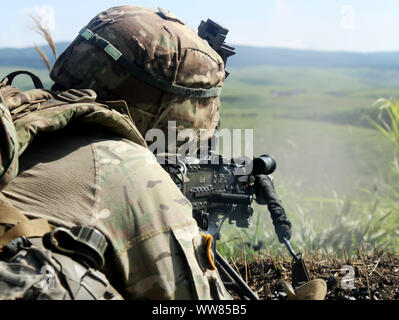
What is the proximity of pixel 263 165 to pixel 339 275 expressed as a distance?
89 centimetres

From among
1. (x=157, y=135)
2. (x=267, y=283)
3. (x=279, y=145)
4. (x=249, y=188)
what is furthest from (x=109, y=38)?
(x=279, y=145)

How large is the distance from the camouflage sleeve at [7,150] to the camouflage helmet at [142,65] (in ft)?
3.37

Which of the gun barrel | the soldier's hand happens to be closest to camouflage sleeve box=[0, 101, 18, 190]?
the gun barrel

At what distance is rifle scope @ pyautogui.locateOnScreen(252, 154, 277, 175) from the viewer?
3.75 metres

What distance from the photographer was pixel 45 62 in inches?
143

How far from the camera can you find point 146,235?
192 centimetres

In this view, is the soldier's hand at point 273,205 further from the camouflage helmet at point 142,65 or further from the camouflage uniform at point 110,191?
the camouflage uniform at point 110,191

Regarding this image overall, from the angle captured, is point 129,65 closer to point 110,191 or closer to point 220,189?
point 110,191

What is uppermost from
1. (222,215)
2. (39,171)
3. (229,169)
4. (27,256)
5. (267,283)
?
(39,171)

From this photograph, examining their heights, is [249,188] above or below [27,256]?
below

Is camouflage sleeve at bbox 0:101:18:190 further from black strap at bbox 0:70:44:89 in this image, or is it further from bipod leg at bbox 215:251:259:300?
bipod leg at bbox 215:251:259:300

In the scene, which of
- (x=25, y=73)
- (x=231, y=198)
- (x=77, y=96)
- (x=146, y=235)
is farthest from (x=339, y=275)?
(x=25, y=73)

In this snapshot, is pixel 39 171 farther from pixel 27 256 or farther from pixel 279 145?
pixel 279 145
